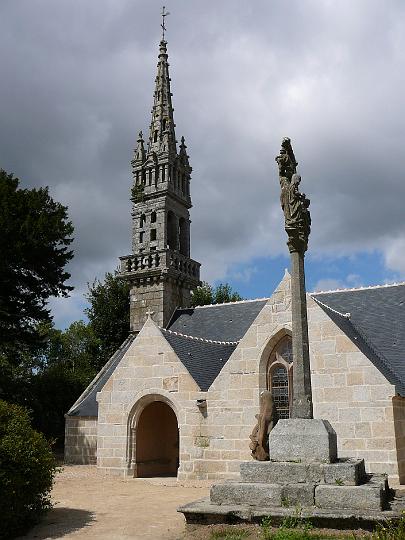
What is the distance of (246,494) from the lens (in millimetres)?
7457

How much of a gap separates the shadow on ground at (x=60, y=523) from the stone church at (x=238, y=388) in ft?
18.0

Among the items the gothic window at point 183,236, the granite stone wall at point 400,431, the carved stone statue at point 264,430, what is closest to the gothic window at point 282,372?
the granite stone wall at point 400,431

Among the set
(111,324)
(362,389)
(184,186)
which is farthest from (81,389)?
(362,389)

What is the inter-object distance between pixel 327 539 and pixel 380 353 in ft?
32.3

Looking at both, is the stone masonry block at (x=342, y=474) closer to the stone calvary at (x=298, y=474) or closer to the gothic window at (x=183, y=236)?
the stone calvary at (x=298, y=474)

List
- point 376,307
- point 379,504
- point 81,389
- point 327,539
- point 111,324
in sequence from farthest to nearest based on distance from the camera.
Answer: point 111,324, point 81,389, point 376,307, point 379,504, point 327,539

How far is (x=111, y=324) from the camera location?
32.9 m

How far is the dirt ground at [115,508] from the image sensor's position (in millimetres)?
7734

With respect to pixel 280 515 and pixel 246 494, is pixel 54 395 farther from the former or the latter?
pixel 280 515

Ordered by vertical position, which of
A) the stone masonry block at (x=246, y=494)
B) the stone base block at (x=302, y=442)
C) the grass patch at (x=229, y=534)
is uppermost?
the stone base block at (x=302, y=442)

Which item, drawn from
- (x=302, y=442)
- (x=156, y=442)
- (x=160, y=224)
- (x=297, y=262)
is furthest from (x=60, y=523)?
(x=160, y=224)

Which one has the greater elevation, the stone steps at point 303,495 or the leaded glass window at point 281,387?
the leaded glass window at point 281,387

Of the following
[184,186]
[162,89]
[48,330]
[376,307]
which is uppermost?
[162,89]

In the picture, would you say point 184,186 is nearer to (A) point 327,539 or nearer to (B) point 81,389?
(B) point 81,389
